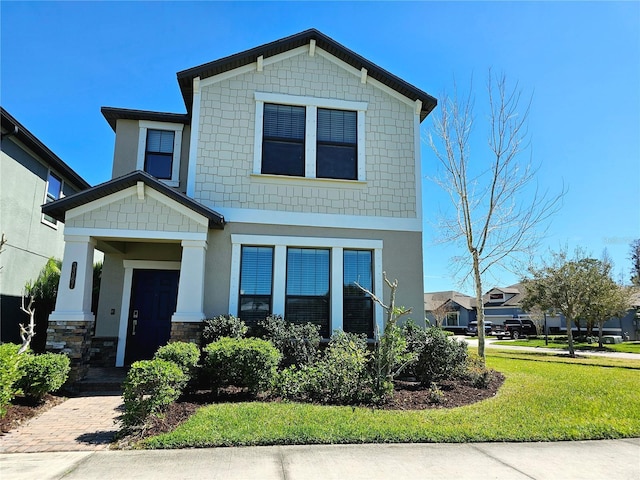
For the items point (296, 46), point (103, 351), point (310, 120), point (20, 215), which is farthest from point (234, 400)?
point (20, 215)

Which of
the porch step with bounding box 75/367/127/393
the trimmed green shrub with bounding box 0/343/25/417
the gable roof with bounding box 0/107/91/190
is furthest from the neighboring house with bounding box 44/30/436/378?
the trimmed green shrub with bounding box 0/343/25/417

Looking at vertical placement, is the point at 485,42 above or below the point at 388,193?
above

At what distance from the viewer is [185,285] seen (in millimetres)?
9039

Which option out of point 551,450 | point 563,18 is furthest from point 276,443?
point 563,18

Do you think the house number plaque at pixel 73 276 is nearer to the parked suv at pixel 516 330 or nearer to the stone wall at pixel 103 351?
the stone wall at pixel 103 351

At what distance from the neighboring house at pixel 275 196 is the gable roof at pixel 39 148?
7.85 ft

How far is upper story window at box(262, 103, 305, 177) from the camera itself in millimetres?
10688

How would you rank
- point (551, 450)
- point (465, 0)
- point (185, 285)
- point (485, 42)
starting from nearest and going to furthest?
point (551, 450), point (185, 285), point (465, 0), point (485, 42)

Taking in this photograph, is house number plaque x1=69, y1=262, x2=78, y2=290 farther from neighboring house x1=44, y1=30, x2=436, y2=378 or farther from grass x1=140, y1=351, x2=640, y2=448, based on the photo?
grass x1=140, y1=351, x2=640, y2=448

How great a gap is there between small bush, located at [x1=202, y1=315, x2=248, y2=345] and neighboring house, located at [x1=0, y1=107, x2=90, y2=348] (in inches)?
238

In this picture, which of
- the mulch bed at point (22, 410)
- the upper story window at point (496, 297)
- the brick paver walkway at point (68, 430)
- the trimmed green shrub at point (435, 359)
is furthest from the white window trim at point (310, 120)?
the upper story window at point (496, 297)

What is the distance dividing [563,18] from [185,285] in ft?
36.8

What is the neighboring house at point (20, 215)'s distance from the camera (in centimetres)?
1130

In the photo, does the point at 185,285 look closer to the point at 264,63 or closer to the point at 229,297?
the point at 229,297
